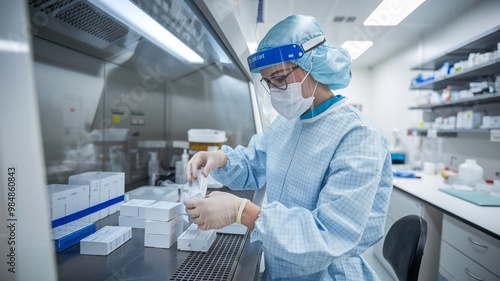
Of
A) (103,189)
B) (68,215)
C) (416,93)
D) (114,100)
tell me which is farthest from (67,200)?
(416,93)

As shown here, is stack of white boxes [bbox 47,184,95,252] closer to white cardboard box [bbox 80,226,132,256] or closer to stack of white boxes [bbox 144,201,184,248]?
white cardboard box [bbox 80,226,132,256]

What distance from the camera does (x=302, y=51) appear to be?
0.92 metres

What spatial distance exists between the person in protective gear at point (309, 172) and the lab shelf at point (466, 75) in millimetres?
1883

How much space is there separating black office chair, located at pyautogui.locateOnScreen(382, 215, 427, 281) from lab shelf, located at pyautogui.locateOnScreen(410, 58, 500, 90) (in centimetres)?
167

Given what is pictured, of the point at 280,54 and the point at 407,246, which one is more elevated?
the point at 280,54

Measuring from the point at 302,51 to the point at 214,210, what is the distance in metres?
0.62

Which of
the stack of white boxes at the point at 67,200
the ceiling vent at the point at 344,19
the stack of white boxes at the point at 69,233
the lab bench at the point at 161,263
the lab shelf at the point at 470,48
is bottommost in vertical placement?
the lab bench at the point at 161,263

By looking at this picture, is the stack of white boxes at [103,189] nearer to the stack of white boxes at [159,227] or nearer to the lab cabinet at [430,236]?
the stack of white boxes at [159,227]

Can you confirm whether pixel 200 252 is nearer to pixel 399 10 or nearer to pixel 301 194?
pixel 301 194

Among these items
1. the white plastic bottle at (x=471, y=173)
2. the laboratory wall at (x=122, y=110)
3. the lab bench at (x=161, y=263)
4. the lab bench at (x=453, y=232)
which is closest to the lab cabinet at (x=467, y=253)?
the lab bench at (x=453, y=232)

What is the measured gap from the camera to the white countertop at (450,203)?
148cm

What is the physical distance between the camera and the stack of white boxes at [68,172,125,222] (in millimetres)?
1024

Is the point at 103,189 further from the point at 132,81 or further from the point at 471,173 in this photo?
the point at 471,173

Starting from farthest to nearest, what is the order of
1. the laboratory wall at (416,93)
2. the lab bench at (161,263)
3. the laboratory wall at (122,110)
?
the laboratory wall at (416,93) → the laboratory wall at (122,110) → the lab bench at (161,263)
